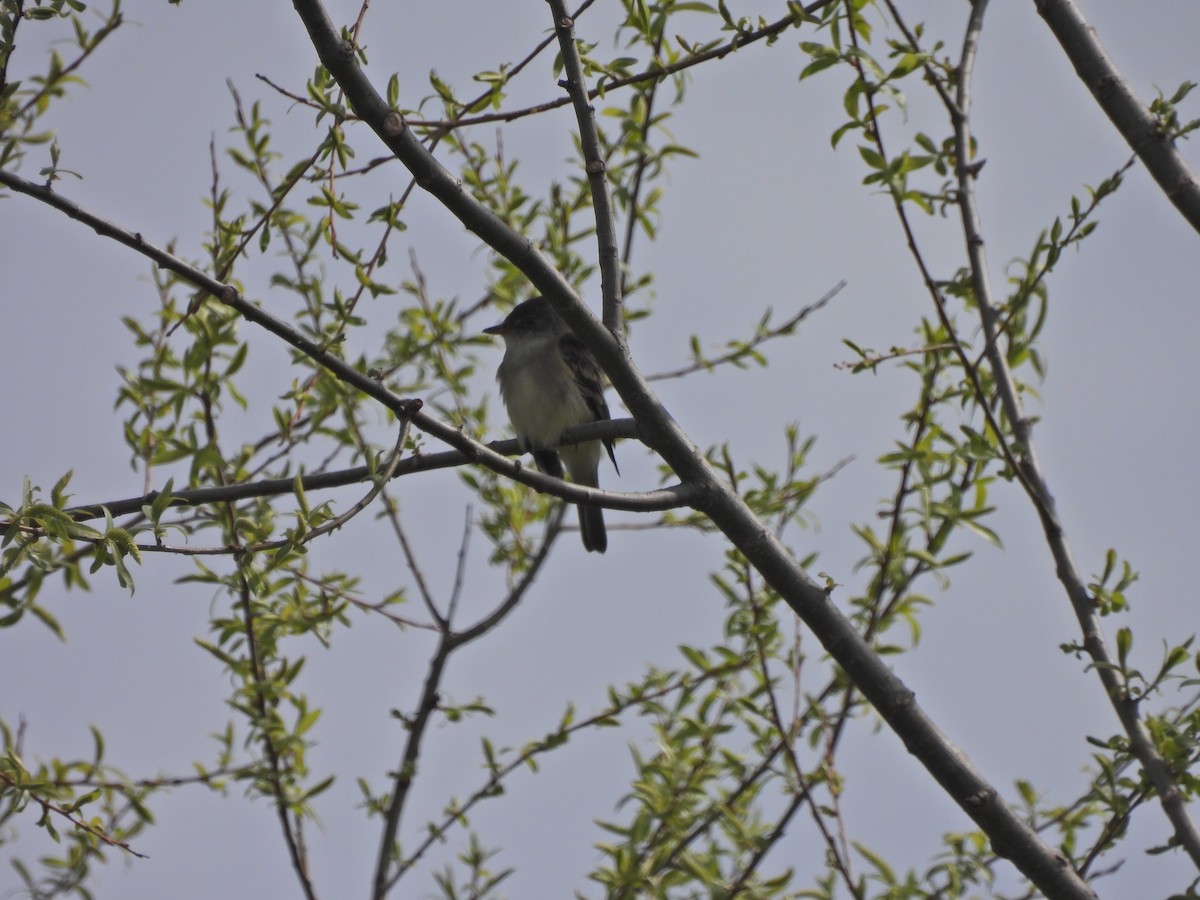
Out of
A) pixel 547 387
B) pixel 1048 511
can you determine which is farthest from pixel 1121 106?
pixel 547 387

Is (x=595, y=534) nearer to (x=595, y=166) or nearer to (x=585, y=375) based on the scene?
(x=585, y=375)

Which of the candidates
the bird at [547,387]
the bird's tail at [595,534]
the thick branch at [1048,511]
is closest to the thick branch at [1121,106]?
the thick branch at [1048,511]

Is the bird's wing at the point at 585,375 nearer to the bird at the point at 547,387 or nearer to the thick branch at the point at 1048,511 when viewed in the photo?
the bird at the point at 547,387

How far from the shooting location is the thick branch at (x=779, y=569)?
3115 mm

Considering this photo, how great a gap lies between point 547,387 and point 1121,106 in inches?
165

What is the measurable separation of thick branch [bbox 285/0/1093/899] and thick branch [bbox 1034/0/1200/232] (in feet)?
4.54

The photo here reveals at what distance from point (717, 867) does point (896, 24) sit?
10.7 ft

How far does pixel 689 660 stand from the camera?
17.5 ft

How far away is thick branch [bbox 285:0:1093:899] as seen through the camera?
3.12 metres

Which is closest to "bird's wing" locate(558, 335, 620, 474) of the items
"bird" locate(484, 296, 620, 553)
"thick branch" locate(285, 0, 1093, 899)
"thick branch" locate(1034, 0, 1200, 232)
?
"bird" locate(484, 296, 620, 553)

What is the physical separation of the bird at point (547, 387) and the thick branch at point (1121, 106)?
12.8 feet

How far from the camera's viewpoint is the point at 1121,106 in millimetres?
3252

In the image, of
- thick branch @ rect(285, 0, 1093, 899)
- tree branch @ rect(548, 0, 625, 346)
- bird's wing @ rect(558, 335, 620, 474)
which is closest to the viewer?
thick branch @ rect(285, 0, 1093, 899)

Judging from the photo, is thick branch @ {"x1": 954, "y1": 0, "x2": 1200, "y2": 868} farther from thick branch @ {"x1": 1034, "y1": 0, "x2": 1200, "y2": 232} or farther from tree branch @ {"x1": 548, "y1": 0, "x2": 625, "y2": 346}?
tree branch @ {"x1": 548, "y1": 0, "x2": 625, "y2": 346}
